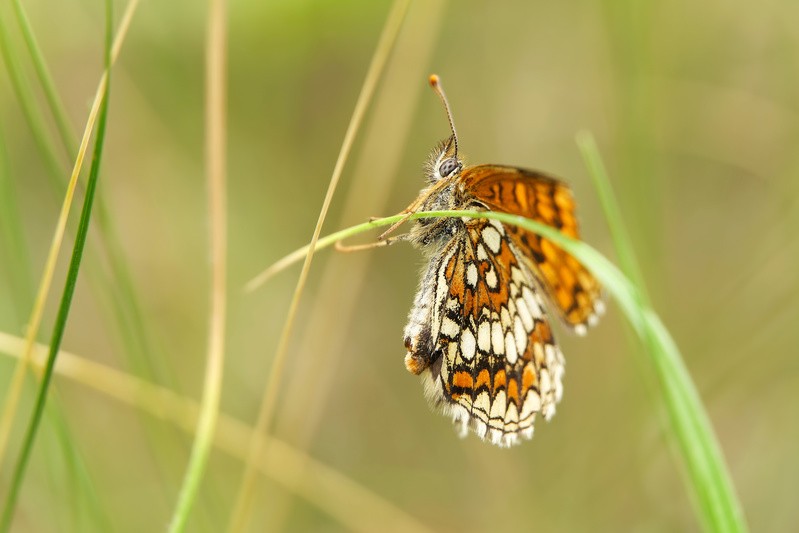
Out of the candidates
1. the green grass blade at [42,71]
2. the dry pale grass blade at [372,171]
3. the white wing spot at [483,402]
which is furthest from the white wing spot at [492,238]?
the green grass blade at [42,71]

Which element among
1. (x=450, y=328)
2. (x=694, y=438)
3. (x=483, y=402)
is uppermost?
(x=450, y=328)

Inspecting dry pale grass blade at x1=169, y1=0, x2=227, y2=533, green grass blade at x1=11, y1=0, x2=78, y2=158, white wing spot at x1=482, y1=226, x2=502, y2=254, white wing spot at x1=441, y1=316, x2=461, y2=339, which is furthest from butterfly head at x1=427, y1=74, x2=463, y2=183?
green grass blade at x1=11, y1=0, x2=78, y2=158

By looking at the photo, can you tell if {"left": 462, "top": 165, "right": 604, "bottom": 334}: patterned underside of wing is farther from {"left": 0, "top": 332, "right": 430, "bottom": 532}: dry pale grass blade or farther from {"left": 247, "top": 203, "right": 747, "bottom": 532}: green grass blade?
{"left": 0, "top": 332, "right": 430, "bottom": 532}: dry pale grass blade

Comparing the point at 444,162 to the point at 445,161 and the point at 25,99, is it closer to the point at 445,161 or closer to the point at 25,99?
the point at 445,161

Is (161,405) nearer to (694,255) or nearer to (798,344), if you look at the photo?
(798,344)

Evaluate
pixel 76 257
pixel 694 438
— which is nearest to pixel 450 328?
pixel 694 438

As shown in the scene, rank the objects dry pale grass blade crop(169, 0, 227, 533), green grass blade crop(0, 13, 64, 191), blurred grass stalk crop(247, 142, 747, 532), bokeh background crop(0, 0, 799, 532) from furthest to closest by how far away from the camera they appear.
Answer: bokeh background crop(0, 0, 799, 532) < dry pale grass blade crop(169, 0, 227, 533) < green grass blade crop(0, 13, 64, 191) < blurred grass stalk crop(247, 142, 747, 532)
